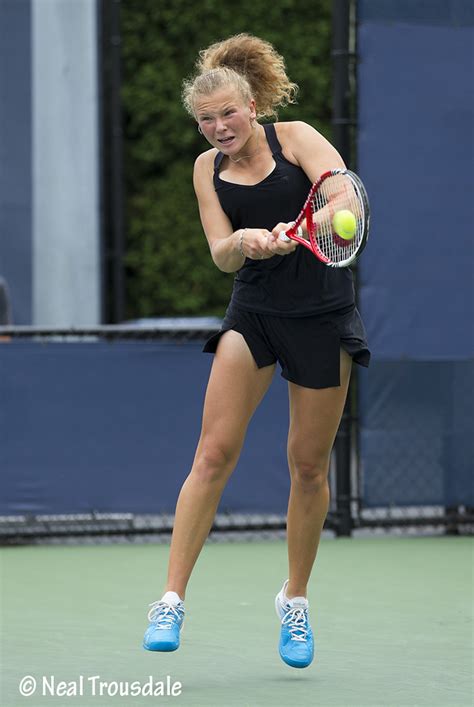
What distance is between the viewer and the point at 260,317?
3.95 m

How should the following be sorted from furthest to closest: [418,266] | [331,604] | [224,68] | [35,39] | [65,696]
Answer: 1. [35,39]
2. [418,266]
3. [331,604]
4. [224,68]
5. [65,696]

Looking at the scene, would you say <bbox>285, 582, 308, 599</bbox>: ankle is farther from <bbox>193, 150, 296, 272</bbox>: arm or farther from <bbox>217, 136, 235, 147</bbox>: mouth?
<bbox>217, 136, 235, 147</bbox>: mouth

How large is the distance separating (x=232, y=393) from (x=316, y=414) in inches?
9.4

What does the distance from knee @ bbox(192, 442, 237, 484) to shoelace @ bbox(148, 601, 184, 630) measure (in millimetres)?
346

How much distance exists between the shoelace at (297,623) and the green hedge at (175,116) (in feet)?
30.2

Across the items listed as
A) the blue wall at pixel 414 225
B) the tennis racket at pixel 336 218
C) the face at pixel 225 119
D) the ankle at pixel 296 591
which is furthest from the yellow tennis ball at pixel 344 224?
the blue wall at pixel 414 225

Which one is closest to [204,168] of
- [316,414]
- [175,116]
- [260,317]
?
[260,317]

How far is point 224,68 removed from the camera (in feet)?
12.9

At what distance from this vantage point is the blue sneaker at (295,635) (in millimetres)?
3877

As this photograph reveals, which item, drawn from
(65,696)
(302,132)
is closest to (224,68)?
(302,132)

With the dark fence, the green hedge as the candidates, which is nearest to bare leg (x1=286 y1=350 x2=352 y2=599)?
the dark fence

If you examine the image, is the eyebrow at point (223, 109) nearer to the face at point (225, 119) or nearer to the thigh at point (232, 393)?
the face at point (225, 119)

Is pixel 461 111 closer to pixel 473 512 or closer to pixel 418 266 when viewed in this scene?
pixel 418 266

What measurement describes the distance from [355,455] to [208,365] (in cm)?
81
